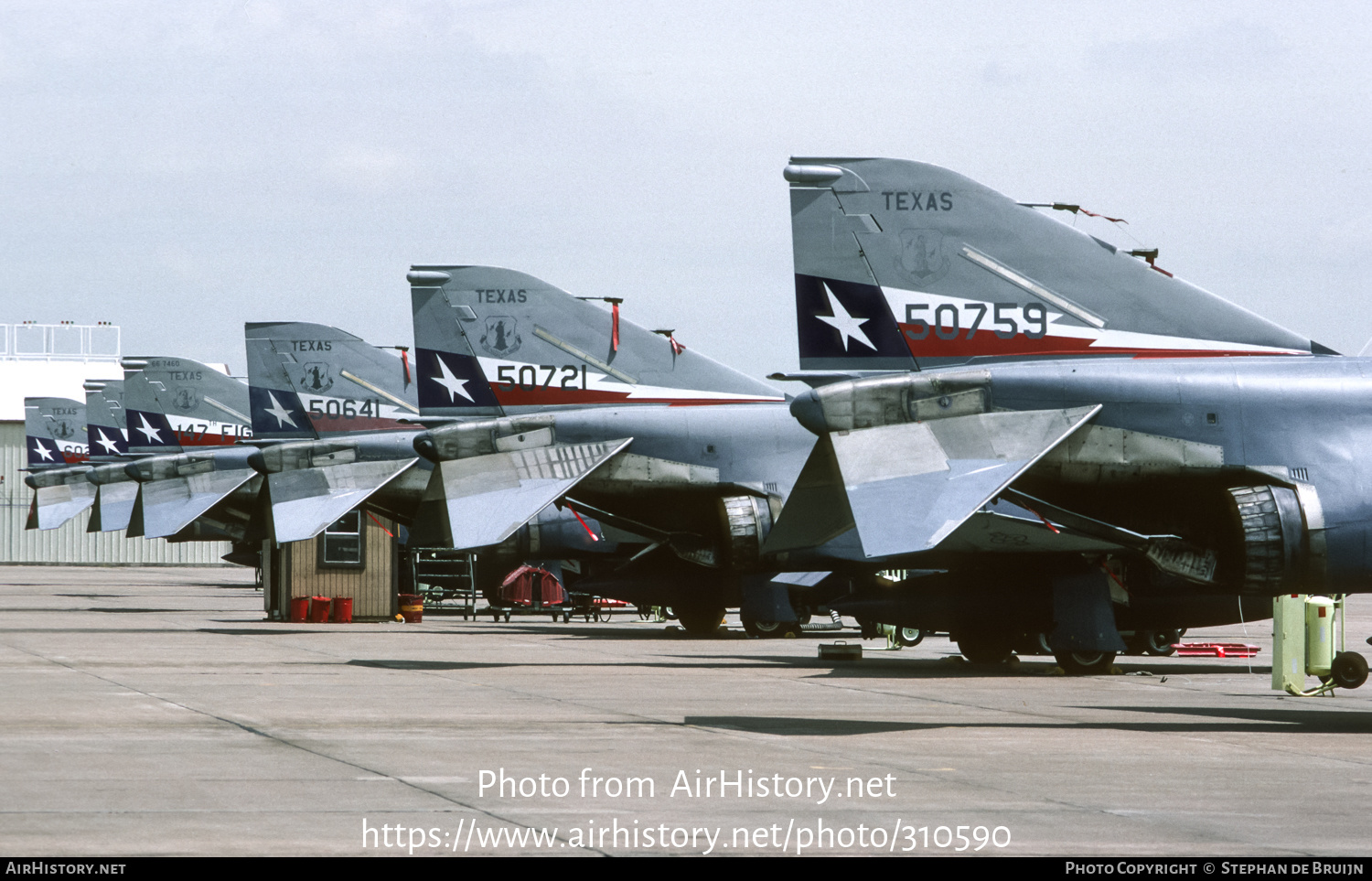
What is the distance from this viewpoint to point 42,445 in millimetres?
59969

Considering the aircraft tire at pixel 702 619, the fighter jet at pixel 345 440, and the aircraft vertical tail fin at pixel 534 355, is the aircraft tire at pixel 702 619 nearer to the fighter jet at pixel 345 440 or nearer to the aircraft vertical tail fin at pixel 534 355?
the fighter jet at pixel 345 440

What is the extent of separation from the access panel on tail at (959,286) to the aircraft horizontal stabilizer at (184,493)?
24196mm

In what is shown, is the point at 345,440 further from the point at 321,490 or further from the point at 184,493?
the point at 184,493

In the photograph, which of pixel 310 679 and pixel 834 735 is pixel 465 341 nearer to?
pixel 310 679

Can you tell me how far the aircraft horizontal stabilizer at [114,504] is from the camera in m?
47.3

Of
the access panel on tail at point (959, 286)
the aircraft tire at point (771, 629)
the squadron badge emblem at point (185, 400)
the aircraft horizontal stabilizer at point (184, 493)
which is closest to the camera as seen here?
the access panel on tail at point (959, 286)

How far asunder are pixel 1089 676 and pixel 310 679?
936 cm

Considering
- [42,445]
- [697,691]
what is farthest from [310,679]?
[42,445]

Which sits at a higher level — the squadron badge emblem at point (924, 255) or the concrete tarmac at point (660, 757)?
the squadron badge emblem at point (924, 255)

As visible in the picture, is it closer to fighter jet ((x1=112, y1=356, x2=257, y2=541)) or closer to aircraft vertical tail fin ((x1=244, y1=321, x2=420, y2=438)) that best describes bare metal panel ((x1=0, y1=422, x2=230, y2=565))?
fighter jet ((x1=112, y1=356, x2=257, y2=541))

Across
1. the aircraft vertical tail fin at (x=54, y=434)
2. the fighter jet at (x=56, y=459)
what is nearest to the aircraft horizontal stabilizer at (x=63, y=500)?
the fighter jet at (x=56, y=459)

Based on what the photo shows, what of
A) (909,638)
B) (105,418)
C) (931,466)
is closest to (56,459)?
(105,418)

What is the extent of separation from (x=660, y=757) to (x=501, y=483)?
14.7 meters

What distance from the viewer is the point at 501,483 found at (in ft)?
85.5
